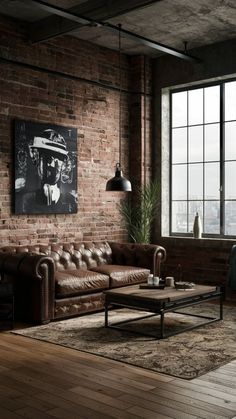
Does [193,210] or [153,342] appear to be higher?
[193,210]

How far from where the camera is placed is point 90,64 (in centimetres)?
786

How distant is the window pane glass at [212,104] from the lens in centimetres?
799

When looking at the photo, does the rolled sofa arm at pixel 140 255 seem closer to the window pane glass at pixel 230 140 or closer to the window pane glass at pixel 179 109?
the window pane glass at pixel 230 140

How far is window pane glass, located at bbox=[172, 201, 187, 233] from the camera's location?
332 inches

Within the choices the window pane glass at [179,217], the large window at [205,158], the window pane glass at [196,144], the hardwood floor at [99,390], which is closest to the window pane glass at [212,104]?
the large window at [205,158]

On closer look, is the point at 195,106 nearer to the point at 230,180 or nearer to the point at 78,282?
the point at 230,180

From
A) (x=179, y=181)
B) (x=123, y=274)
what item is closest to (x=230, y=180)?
(x=179, y=181)

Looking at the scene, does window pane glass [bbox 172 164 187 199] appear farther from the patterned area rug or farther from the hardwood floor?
the hardwood floor

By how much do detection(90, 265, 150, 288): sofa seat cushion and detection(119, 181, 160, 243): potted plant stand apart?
1.01 m

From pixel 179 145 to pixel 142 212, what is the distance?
4.35ft

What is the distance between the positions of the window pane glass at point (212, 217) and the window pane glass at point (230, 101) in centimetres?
133

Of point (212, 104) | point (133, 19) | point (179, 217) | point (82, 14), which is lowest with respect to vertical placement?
point (179, 217)

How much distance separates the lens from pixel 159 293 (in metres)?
5.42

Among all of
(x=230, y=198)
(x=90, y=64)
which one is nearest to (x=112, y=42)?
(x=90, y=64)
